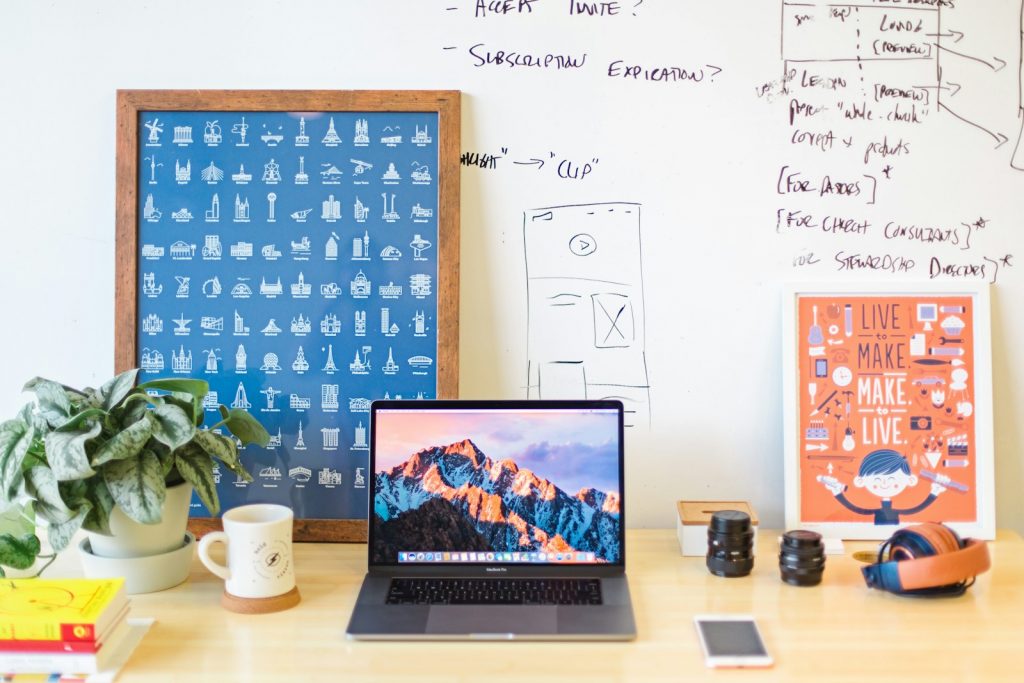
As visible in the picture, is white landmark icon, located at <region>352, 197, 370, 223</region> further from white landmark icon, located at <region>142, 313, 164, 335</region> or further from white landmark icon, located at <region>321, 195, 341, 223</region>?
white landmark icon, located at <region>142, 313, 164, 335</region>

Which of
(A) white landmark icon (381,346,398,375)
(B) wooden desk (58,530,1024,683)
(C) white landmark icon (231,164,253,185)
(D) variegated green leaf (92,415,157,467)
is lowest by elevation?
(B) wooden desk (58,530,1024,683)

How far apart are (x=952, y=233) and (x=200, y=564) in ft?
4.54

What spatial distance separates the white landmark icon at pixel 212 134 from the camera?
1.52 meters

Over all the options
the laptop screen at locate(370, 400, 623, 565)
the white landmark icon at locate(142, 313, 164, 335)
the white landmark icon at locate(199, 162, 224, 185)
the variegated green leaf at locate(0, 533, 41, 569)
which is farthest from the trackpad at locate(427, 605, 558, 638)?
the white landmark icon at locate(199, 162, 224, 185)

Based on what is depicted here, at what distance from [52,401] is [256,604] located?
16.9 inches

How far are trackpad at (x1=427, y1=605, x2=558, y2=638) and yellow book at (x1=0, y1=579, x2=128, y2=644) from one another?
0.40 meters

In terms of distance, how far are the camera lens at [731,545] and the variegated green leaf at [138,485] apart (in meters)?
0.81

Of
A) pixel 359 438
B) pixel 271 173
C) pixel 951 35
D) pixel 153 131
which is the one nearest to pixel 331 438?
pixel 359 438

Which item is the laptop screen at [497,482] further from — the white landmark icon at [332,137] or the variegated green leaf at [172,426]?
the white landmark icon at [332,137]

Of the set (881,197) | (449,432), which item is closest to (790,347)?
(881,197)

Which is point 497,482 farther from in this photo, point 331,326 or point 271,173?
point 271,173

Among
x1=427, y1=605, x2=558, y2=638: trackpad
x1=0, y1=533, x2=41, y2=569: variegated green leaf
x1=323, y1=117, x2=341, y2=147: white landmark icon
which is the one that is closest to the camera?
x1=427, y1=605, x2=558, y2=638: trackpad

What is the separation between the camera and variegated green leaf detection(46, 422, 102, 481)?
1172 millimetres

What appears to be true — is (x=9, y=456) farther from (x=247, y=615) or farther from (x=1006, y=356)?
(x=1006, y=356)
